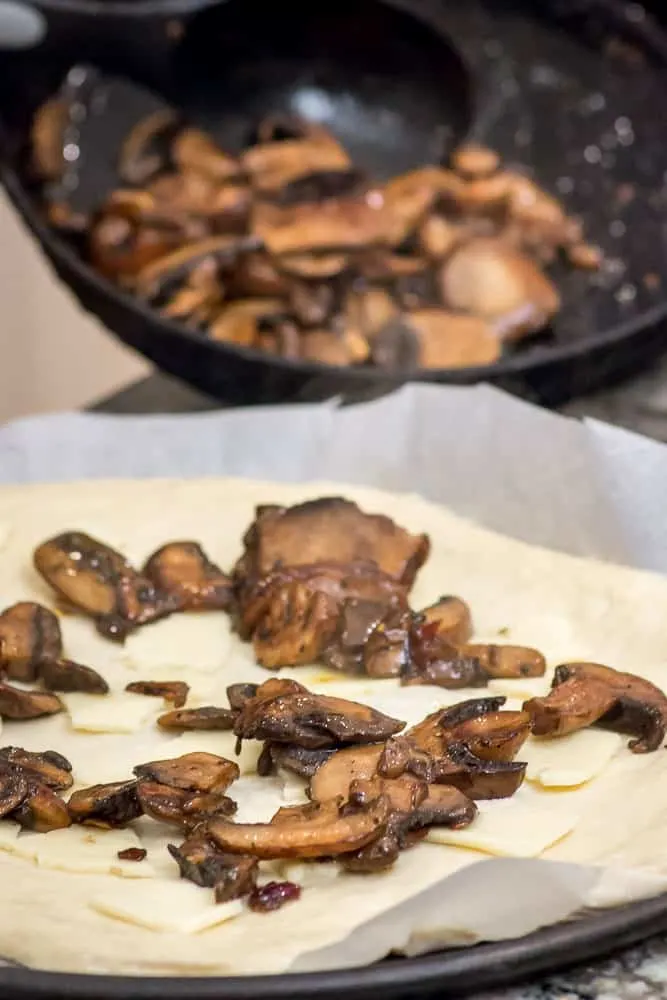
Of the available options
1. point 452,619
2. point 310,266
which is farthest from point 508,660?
point 310,266

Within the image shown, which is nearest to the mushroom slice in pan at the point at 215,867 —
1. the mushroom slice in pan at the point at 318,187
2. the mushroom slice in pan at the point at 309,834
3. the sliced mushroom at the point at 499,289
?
the mushroom slice in pan at the point at 309,834

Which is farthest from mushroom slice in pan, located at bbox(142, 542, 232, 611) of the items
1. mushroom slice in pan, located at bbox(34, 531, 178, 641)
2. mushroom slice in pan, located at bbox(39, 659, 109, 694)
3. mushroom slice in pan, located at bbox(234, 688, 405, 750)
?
mushroom slice in pan, located at bbox(234, 688, 405, 750)

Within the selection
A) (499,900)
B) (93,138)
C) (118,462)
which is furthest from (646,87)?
(499,900)

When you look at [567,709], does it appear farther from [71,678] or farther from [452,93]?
[452,93]

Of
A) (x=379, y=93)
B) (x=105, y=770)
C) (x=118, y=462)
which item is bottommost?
(x=118, y=462)

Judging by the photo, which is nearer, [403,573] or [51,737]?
[51,737]

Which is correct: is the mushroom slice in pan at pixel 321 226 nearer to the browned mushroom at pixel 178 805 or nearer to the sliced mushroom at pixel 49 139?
the sliced mushroom at pixel 49 139

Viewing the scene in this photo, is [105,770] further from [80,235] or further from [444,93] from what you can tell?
[444,93]
